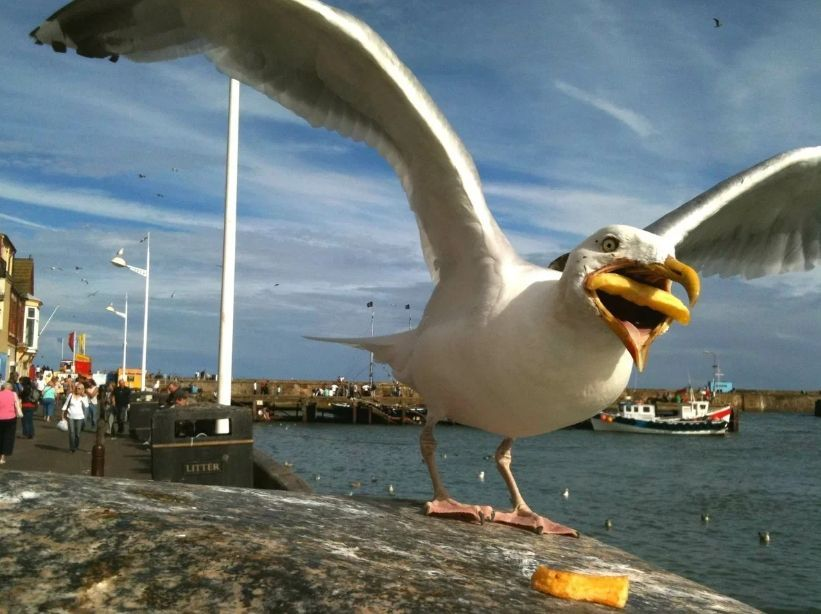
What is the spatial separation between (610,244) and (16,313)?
43528 mm

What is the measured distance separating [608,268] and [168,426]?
276 inches

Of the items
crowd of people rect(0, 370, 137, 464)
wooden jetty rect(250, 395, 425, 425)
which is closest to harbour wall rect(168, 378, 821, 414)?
wooden jetty rect(250, 395, 425, 425)

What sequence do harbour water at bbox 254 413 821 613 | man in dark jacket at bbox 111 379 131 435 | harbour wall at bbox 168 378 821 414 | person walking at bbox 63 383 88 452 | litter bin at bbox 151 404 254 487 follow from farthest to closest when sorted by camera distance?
harbour wall at bbox 168 378 821 414 → man in dark jacket at bbox 111 379 131 435 → harbour water at bbox 254 413 821 613 → person walking at bbox 63 383 88 452 → litter bin at bbox 151 404 254 487

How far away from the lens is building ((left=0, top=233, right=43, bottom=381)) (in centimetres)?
3606

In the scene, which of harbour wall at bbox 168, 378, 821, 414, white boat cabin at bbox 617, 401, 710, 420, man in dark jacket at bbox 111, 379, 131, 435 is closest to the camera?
man in dark jacket at bbox 111, 379, 131, 435

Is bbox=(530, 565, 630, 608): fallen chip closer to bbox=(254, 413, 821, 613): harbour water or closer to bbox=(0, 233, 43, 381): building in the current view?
bbox=(254, 413, 821, 613): harbour water

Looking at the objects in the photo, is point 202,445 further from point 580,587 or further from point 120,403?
point 120,403

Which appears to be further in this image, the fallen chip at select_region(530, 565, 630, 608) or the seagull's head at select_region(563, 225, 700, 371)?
the seagull's head at select_region(563, 225, 700, 371)

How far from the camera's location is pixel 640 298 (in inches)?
140

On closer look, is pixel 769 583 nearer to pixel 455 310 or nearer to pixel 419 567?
pixel 455 310

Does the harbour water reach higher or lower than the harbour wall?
lower

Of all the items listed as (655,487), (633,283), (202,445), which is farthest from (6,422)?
(655,487)

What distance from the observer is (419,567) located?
276 cm

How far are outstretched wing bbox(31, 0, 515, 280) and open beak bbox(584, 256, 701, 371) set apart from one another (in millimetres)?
1053
